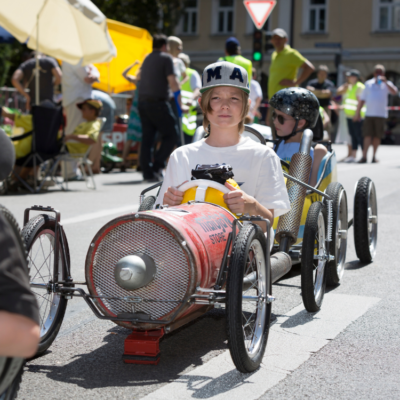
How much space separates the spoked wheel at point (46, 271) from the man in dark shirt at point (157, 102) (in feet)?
24.5

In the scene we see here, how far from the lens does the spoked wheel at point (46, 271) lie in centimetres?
347

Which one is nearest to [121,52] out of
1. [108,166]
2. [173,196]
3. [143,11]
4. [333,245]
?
[108,166]

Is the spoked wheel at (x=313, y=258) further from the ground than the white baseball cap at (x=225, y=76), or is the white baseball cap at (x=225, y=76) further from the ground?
the white baseball cap at (x=225, y=76)

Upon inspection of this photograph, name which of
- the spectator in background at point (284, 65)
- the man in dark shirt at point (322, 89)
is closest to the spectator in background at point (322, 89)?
the man in dark shirt at point (322, 89)

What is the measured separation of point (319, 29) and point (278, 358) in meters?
38.8

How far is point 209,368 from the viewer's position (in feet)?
11.0

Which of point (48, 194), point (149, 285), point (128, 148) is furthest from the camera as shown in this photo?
point (128, 148)

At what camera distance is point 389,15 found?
128 ft

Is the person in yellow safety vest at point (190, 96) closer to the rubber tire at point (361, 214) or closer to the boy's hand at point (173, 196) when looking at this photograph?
the rubber tire at point (361, 214)

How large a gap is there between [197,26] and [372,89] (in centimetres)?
2718

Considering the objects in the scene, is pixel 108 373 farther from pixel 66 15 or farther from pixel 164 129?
pixel 66 15

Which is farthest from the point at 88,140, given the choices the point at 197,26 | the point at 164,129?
the point at 197,26

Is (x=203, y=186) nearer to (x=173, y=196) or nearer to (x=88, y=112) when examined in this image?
(x=173, y=196)

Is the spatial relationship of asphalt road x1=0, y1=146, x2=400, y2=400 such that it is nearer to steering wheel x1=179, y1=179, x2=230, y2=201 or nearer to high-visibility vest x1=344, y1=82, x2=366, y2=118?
steering wheel x1=179, y1=179, x2=230, y2=201
